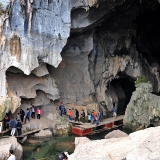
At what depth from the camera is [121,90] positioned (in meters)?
33.4

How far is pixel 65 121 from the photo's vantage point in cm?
2159

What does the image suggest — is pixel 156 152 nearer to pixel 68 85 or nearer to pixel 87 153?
pixel 87 153

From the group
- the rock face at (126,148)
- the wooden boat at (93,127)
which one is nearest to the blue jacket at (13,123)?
the wooden boat at (93,127)

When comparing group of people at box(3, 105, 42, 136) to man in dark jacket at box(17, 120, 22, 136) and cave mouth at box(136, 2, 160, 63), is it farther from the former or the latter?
cave mouth at box(136, 2, 160, 63)

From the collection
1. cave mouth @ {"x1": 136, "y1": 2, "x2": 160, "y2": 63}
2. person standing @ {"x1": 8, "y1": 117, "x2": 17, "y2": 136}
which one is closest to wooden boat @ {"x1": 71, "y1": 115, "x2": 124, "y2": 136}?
person standing @ {"x1": 8, "y1": 117, "x2": 17, "y2": 136}

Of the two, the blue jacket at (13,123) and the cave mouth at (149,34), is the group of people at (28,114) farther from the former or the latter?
the cave mouth at (149,34)

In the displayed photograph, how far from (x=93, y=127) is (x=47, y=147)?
3820mm

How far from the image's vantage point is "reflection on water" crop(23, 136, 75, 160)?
56.1 ft

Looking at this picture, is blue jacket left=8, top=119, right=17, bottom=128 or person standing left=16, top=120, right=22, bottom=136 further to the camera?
person standing left=16, top=120, right=22, bottom=136

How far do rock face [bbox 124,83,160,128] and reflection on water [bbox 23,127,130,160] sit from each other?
305cm

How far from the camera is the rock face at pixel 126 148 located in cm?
902

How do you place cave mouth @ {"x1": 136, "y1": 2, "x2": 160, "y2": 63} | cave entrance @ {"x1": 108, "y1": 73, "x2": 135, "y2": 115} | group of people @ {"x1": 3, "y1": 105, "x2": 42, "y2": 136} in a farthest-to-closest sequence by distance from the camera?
1. cave mouth @ {"x1": 136, "y1": 2, "x2": 160, "y2": 63}
2. cave entrance @ {"x1": 108, "y1": 73, "x2": 135, "y2": 115}
3. group of people @ {"x1": 3, "y1": 105, "x2": 42, "y2": 136}

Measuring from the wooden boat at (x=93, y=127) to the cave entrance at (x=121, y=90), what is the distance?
510 centimetres

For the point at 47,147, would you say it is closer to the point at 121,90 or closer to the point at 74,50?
the point at 74,50
